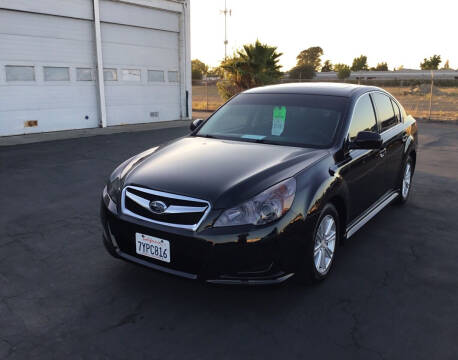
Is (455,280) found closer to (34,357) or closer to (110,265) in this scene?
(110,265)

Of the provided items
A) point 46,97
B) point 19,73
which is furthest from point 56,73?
point 19,73

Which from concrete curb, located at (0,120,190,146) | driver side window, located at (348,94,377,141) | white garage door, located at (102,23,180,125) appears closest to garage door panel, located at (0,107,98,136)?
concrete curb, located at (0,120,190,146)

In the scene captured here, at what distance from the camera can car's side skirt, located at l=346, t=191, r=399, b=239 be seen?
4.10m

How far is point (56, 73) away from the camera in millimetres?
13023

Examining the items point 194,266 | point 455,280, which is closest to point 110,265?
point 194,266

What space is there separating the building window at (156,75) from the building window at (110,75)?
5.16 feet

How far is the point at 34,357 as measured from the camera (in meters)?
2.67

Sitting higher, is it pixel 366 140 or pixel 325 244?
pixel 366 140

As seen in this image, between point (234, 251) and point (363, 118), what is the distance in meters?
2.34

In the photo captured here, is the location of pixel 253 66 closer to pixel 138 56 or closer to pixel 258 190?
pixel 138 56

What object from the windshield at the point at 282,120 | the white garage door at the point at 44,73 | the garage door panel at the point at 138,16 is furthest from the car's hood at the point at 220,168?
the garage door panel at the point at 138,16

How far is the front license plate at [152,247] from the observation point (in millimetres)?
3053

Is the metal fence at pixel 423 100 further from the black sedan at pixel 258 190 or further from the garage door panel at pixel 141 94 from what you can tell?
the black sedan at pixel 258 190

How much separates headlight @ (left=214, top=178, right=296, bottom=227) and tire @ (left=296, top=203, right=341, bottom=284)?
400 mm
